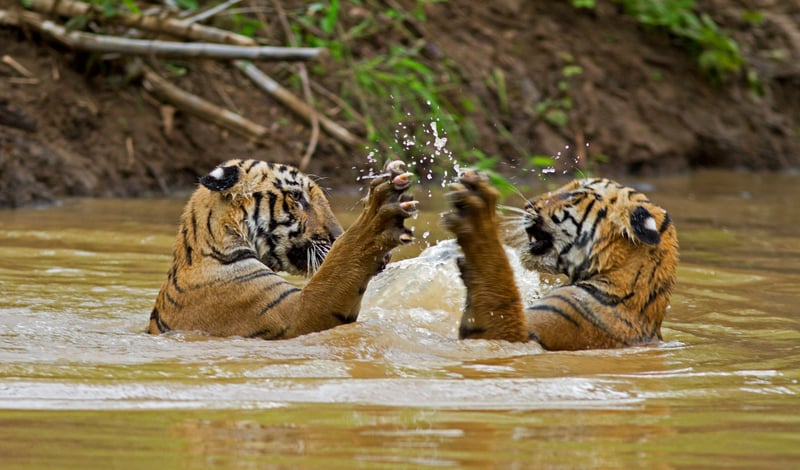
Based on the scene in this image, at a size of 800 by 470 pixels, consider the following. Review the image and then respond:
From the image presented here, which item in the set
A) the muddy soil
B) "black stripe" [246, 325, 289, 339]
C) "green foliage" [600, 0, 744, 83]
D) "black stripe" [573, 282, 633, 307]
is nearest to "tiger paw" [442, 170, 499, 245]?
"black stripe" [573, 282, 633, 307]

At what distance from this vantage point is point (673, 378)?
176 inches

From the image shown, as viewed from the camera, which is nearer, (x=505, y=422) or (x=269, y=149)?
(x=505, y=422)

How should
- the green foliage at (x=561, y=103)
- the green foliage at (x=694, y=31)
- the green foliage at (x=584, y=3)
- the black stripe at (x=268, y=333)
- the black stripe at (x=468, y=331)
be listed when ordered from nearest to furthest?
the black stripe at (x=468, y=331), the black stripe at (x=268, y=333), the green foliage at (x=561, y=103), the green foliage at (x=584, y=3), the green foliage at (x=694, y=31)

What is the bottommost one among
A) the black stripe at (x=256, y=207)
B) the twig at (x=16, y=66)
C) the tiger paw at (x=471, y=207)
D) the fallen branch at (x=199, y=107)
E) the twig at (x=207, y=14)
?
the black stripe at (x=256, y=207)

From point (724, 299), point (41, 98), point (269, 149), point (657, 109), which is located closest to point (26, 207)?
point (41, 98)

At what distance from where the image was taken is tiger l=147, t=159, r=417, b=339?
4.77 metres

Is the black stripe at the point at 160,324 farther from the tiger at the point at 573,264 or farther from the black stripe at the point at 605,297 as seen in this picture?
the black stripe at the point at 605,297

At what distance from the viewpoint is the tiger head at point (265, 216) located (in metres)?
5.17

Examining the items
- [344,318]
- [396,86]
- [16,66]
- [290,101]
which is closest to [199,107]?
[290,101]

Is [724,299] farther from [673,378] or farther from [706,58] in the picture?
[706,58]

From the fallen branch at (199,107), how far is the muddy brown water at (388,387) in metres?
2.63

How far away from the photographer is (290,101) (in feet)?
33.1

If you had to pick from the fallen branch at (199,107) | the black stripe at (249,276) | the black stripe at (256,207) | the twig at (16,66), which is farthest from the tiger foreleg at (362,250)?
the twig at (16,66)

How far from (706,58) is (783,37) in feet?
4.97
